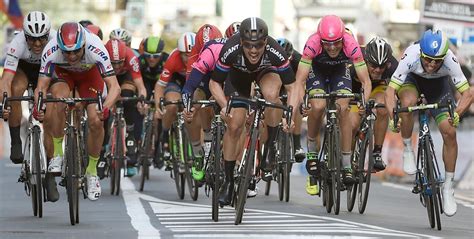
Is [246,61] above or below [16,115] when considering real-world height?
above

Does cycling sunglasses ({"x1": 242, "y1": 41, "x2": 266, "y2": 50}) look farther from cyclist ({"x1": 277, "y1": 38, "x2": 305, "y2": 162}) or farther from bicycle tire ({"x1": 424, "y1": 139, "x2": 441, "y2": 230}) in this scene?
cyclist ({"x1": 277, "y1": 38, "x2": 305, "y2": 162})

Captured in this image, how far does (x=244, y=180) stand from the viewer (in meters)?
14.3

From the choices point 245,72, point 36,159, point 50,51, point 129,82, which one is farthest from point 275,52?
point 129,82

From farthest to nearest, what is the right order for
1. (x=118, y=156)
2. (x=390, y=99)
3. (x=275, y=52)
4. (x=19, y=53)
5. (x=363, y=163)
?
(x=118, y=156), (x=363, y=163), (x=19, y=53), (x=390, y=99), (x=275, y=52)

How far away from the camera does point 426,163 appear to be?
1489 cm

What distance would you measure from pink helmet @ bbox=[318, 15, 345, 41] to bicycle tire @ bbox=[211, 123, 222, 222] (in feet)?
5.55

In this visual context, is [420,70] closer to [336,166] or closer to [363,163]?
[336,166]

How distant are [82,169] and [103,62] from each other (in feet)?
3.64

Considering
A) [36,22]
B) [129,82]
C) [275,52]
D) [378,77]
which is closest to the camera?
[275,52]

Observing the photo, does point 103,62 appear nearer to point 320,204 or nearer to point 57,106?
point 57,106

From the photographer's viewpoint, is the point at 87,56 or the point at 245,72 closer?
the point at 245,72

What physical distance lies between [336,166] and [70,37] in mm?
3146

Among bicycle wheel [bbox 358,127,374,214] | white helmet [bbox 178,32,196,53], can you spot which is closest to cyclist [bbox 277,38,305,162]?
white helmet [bbox 178,32,196,53]

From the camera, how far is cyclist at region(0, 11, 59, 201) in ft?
52.6
